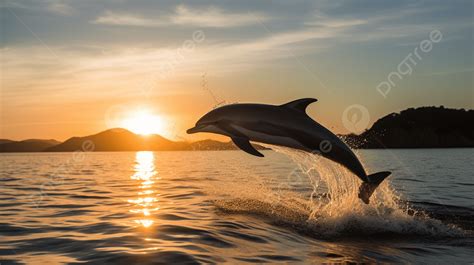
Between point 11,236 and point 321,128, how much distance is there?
777cm

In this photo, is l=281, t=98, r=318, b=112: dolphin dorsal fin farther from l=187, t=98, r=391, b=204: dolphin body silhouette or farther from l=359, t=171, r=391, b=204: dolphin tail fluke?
l=359, t=171, r=391, b=204: dolphin tail fluke

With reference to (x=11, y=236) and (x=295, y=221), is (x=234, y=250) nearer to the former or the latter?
(x=295, y=221)

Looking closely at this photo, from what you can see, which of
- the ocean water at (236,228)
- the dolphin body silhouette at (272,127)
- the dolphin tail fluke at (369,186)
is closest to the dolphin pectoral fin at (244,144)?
the dolphin body silhouette at (272,127)

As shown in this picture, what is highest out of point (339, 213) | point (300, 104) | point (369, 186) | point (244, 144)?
point (300, 104)

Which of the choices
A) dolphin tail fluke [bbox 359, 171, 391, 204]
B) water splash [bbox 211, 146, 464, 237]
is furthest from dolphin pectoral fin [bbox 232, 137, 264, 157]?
dolphin tail fluke [bbox 359, 171, 391, 204]

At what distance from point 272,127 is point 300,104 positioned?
97 cm

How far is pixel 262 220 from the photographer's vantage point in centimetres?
1248

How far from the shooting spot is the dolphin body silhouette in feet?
34.2

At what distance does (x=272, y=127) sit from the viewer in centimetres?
1059

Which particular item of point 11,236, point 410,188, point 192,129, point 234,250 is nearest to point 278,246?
point 234,250

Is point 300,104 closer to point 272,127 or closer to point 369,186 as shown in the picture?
point 272,127

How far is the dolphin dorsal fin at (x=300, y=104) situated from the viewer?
35.7 feet

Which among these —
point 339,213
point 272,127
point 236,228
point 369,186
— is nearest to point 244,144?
point 272,127

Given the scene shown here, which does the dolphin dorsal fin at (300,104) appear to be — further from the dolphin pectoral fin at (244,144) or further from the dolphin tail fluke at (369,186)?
the dolphin tail fluke at (369,186)
